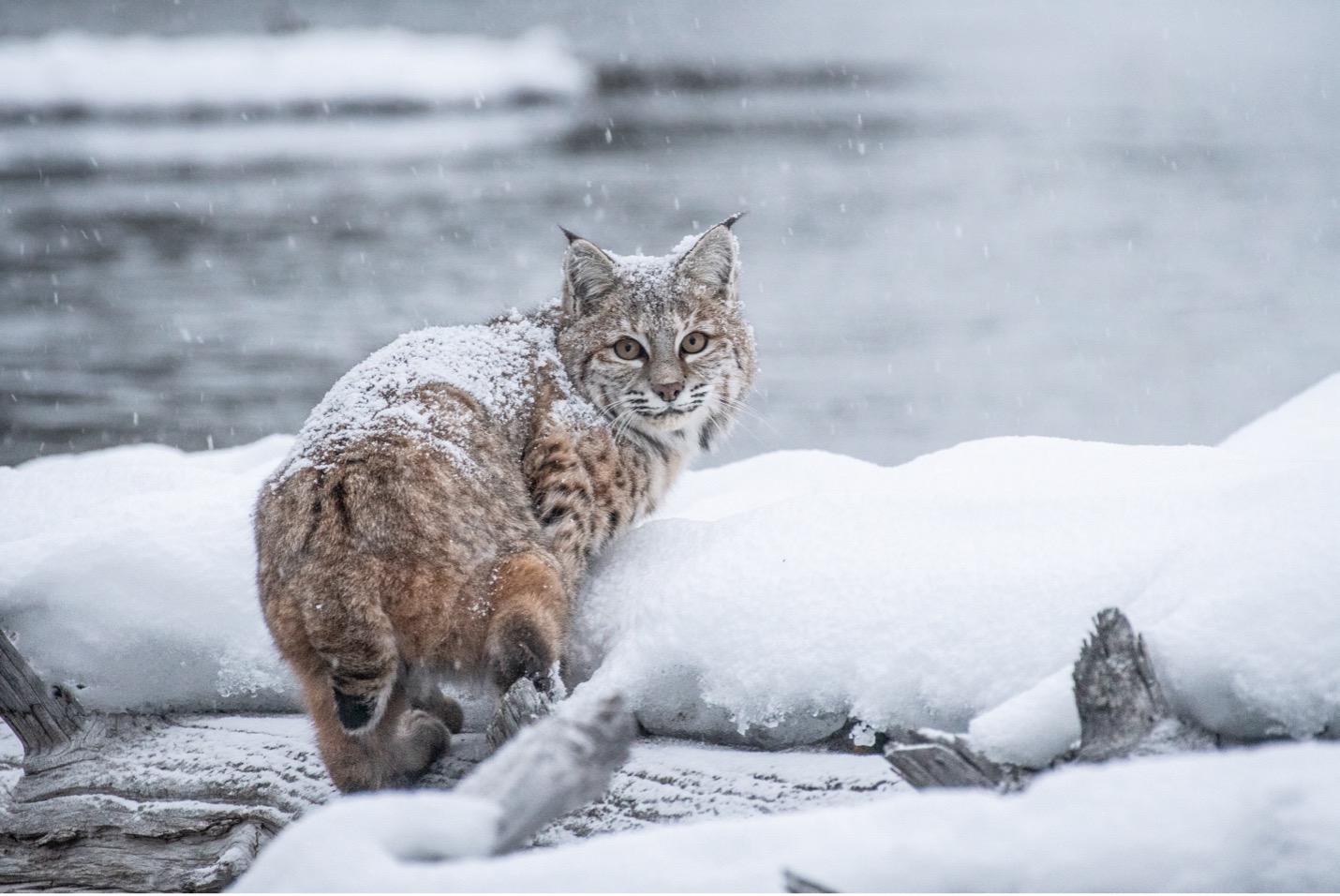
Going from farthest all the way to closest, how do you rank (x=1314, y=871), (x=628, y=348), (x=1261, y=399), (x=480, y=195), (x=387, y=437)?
(x=480, y=195) → (x=1261, y=399) → (x=628, y=348) → (x=387, y=437) → (x=1314, y=871)

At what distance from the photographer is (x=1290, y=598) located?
2.59m

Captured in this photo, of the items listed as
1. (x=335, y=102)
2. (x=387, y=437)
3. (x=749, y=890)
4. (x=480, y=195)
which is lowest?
(x=749, y=890)

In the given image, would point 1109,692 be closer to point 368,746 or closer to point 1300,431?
point 368,746

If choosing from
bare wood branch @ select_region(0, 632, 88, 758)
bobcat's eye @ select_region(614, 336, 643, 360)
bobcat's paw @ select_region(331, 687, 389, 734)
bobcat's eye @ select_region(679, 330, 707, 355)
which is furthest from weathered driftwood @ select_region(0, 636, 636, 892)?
bobcat's eye @ select_region(679, 330, 707, 355)

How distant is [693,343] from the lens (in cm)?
453

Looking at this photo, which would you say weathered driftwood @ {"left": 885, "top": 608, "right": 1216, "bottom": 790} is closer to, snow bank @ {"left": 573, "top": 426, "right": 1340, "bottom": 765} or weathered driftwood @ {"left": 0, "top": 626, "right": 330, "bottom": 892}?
snow bank @ {"left": 573, "top": 426, "right": 1340, "bottom": 765}

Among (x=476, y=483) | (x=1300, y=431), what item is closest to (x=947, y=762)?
(x=476, y=483)

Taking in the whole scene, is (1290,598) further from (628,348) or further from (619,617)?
(628,348)

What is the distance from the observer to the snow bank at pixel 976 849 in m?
1.92

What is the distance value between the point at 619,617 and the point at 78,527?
1856mm

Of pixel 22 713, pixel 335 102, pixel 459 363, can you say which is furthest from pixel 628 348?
pixel 335 102

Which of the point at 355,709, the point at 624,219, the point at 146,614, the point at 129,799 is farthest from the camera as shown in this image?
the point at 624,219

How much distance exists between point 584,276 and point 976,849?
9.71 feet

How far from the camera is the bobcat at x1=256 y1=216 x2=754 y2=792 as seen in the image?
3.23 meters
